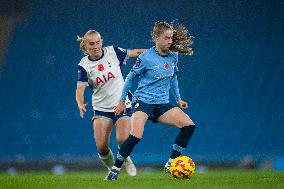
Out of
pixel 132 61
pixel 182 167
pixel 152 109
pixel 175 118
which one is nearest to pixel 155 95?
pixel 152 109

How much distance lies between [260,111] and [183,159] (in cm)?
885

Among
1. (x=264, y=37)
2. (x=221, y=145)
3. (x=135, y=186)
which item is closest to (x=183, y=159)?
(x=135, y=186)

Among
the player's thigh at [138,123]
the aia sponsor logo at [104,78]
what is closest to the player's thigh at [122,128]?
the aia sponsor logo at [104,78]

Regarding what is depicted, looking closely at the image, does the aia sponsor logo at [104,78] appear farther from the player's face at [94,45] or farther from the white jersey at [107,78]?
the player's face at [94,45]

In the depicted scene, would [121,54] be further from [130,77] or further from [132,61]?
[132,61]

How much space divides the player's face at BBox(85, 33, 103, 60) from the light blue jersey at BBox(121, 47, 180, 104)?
0.80 metres

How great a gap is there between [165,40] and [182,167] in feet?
5.06

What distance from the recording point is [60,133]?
16.9 m

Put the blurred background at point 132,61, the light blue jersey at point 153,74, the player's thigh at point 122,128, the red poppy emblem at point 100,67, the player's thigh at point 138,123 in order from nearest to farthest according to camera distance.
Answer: the player's thigh at point 138,123 < the light blue jersey at point 153,74 < the red poppy emblem at point 100,67 < the player's thigh at point 122,128 < the blurred background at point 132,61

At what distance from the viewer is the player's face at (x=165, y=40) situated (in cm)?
888

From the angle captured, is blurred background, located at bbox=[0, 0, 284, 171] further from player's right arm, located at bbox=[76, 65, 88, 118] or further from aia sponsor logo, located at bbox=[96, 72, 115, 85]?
player's right arm, located at bbox=[76, 65, 88, 118]

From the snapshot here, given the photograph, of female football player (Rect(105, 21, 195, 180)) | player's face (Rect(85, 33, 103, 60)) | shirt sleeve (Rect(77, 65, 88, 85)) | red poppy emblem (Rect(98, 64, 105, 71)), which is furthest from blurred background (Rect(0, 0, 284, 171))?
female football player (Rect(105, 21, 195, 180))

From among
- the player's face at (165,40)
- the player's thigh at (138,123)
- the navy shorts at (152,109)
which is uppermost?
the player's face at (165,40)

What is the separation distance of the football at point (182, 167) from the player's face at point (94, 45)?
1.91m
